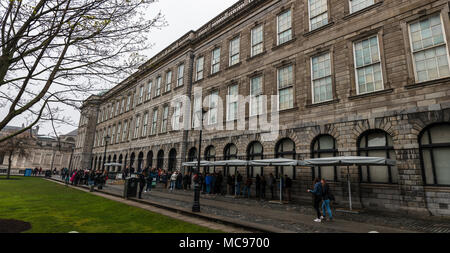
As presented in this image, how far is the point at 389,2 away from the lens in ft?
41.5

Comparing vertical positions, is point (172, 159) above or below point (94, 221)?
above

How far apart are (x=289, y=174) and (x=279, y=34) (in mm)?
10237

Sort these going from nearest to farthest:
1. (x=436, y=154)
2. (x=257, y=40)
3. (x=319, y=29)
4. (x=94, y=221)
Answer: (x=94, y=221) → (x=436, y=154) → (x=319, y=29) → (x=257, y=40)

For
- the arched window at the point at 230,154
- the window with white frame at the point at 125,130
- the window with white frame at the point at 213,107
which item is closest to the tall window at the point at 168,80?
the window with white frame at the point at 213,107

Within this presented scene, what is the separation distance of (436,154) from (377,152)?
87.6 inches

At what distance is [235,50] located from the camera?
21.5 meters

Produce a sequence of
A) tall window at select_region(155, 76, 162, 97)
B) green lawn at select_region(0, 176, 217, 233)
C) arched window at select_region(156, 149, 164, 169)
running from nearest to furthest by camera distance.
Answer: green lawn at select_region(0, 176, 217, 233)
arched window at select_region(156, 149, 164, 169)
tall window at select_region(155, 76, 162, 97)

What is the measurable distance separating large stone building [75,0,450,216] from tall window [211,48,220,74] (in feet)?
0.40

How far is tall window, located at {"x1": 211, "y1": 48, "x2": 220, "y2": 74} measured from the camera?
23.2 meters

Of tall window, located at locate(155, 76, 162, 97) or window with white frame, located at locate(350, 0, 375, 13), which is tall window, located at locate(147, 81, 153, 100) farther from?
window with white frame, located at locate(350, 0, 375, 13)

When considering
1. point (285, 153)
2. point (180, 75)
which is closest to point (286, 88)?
point (285, 153)

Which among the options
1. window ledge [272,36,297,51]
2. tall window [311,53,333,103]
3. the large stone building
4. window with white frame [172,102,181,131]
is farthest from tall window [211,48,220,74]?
tall window [311,53,333,103]

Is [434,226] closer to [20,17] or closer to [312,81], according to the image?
[312,81]

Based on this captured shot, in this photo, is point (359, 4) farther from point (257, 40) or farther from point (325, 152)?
point (325, 152)
